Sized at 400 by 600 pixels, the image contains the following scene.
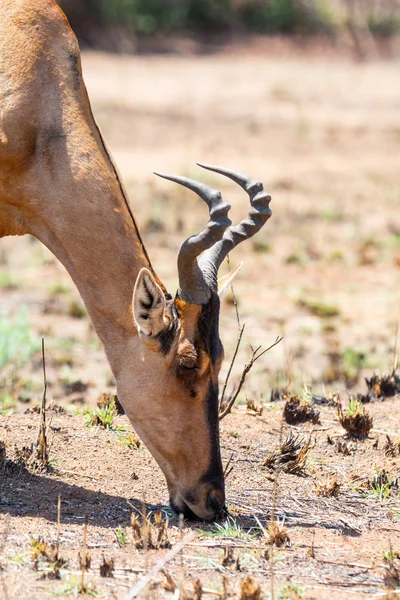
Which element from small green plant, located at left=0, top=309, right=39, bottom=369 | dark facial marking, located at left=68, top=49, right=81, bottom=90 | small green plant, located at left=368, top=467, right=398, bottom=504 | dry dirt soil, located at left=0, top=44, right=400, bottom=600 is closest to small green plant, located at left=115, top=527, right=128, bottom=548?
dry dirt soil, located at left=0, top=44, right=400, bottom=600

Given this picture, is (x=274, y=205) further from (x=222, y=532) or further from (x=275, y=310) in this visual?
(x=222, y=532)

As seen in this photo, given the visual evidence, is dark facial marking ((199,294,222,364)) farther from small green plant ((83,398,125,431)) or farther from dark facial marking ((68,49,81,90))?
dark facial marking ((68,49,81,90))

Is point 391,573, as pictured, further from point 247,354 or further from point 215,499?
point 247,354

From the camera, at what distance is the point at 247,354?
423 inches

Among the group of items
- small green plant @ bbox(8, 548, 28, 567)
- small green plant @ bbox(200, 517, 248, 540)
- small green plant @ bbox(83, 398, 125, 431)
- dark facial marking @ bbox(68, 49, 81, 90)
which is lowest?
small green plant @ bbox(8, 548, 28, 567)

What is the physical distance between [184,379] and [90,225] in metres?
1.14

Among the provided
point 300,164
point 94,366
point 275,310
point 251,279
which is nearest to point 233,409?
point 94,366

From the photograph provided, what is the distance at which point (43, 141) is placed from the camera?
6.61 meters

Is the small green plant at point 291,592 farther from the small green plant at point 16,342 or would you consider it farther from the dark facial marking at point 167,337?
the small green plant at point 16,342

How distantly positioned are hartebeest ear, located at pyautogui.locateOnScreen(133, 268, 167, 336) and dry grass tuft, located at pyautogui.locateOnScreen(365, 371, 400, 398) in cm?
324

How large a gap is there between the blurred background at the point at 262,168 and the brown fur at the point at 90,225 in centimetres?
214

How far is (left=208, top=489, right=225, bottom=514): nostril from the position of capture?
607 cm

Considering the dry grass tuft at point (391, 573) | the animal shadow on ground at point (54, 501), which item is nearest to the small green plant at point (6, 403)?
the animal shadow on ground at point (54, 501)

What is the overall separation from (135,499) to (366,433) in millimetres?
2025
